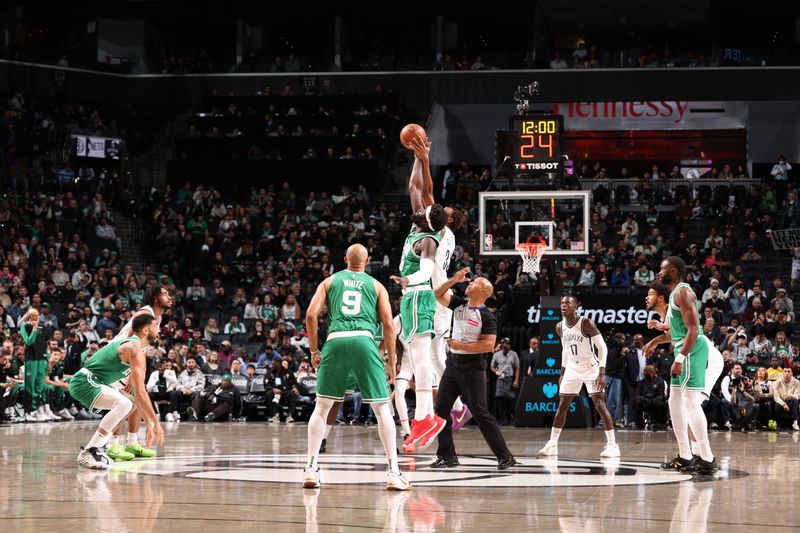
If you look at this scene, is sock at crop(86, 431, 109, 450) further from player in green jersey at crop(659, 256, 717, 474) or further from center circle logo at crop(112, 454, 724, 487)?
player in green jersey at crop(659, 256, 717, 474)

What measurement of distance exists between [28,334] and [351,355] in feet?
42.5

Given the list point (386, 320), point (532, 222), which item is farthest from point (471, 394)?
point (532, 222)

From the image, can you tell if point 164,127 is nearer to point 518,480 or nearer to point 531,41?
point 531,41

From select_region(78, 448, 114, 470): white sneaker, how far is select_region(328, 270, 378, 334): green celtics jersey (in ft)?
10.3

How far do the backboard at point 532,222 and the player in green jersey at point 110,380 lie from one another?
9990 millimetres

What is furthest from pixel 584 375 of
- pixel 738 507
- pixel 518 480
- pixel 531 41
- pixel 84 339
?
pixel 531 41

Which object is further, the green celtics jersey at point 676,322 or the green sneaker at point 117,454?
the green sneaker at point 117,454

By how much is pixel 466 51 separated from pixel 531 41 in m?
2.26

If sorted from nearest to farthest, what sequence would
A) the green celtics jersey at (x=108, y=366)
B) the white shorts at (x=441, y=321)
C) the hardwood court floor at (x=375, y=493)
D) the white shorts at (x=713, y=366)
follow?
the hardwood court floor at (x=375, y=493)
the green celtics jersey at (x=108, y=366)
the white shorts at (x=713, y=366)
the white shorts at (x=441, y=321)

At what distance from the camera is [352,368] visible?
8.50 m

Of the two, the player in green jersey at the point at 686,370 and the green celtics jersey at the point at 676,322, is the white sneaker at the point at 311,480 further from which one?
the green celtics jersey at the point at 676,322

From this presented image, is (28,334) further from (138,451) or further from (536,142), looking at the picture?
(536,142)

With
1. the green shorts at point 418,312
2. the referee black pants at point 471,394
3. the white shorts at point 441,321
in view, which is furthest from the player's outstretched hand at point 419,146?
the referee black pants at point 471,394

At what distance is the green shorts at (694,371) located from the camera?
1023cm
